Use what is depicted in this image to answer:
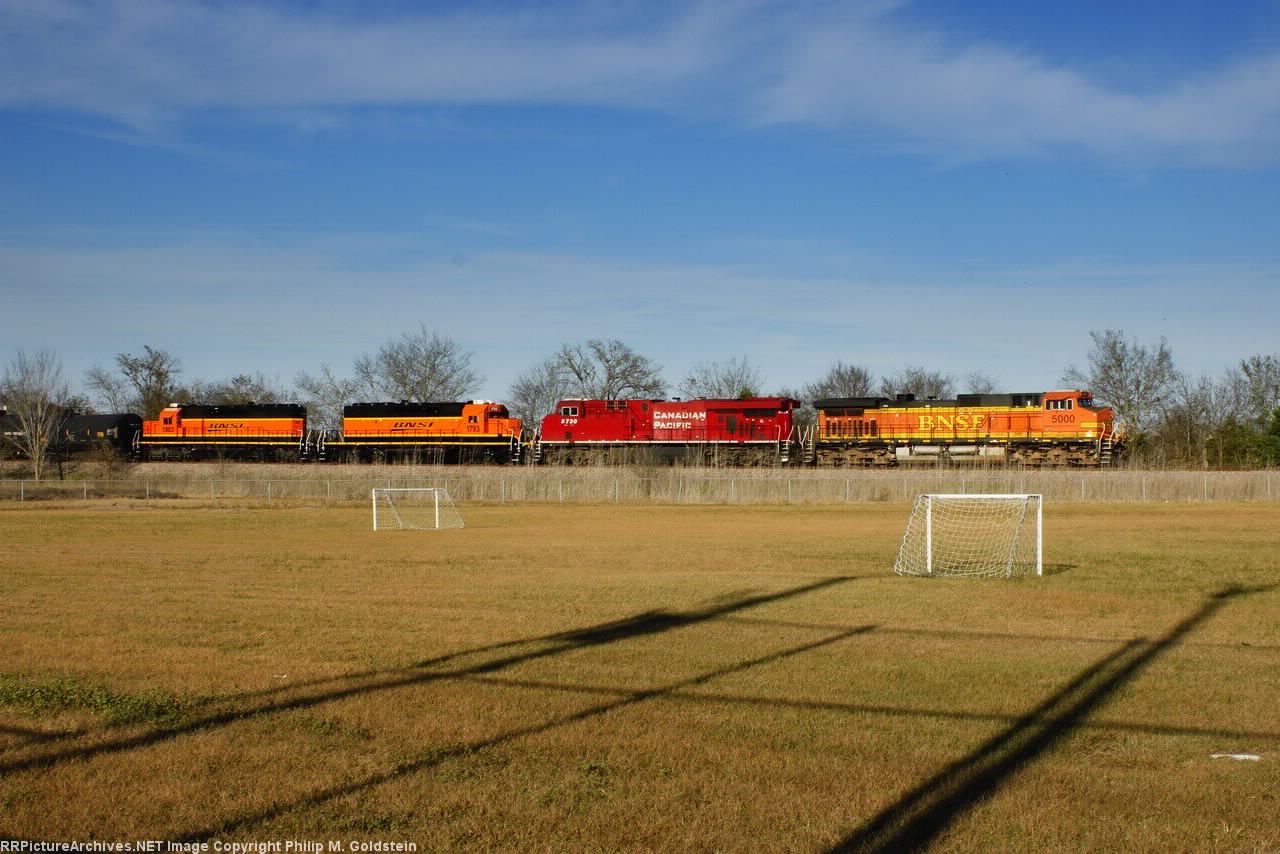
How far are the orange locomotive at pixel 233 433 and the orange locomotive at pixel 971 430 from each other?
3067 cm

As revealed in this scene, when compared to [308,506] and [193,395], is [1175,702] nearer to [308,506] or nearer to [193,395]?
[308,506]

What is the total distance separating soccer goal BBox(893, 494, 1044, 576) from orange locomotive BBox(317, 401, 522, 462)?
2865 centimetres

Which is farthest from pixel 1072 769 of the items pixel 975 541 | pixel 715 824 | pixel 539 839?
pixel 975 541

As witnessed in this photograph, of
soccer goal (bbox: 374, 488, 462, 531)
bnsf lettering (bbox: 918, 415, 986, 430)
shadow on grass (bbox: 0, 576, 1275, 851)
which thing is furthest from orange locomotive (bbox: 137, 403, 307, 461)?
shadow on grass (bbox: 0, 576, 1275, 851)

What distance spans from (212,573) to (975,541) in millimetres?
17536

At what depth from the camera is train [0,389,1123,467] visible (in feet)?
175

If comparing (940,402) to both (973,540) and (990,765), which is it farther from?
(990,765)

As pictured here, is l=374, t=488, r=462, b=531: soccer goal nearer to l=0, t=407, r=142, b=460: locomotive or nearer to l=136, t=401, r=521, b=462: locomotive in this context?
l=136, t=401, r=521, b=462: locomotive

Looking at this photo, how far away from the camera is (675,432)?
57781mm

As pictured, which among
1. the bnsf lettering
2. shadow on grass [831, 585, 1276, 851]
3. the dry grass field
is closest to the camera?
shadow on grass [831, 585, 1276, 851]

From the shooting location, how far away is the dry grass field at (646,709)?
5.85m

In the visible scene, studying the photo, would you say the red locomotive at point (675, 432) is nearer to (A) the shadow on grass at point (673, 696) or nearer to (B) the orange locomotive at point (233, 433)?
(B) the orange locomotive at point (233, 433)

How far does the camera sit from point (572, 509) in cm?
4322

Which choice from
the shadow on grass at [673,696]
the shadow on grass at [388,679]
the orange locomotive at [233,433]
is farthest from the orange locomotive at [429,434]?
Result: the shadow on grass at [673,696]
